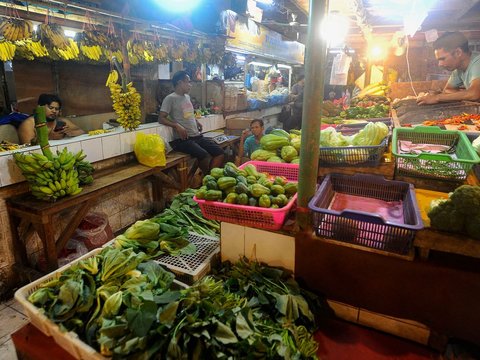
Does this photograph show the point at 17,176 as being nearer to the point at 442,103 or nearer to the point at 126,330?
the point at 126,330

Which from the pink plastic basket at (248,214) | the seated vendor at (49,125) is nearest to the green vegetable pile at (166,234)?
the pink plastic basket at (248,214)

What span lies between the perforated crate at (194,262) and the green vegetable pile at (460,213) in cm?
156

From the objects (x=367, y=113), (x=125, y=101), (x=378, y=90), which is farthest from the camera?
(x=378, y=90)

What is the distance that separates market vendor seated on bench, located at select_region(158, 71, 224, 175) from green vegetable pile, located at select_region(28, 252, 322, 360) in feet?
14.1

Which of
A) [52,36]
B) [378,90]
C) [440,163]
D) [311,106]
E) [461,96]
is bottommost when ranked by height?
[440,163]

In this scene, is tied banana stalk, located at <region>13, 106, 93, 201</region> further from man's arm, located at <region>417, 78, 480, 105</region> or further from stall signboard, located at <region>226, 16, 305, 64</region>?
stall signboard, located at <region>226, 16, 305, 64</region>

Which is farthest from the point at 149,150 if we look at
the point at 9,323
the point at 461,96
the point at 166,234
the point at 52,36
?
the point at 461,96

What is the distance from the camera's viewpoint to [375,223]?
5.79ft

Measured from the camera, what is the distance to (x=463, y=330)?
1798 millimetres

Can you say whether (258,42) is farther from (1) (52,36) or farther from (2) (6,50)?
(2) (6,50)

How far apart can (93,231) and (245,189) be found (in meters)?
3.01

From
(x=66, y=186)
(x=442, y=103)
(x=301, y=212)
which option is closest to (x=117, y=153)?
(x=66, y=186)

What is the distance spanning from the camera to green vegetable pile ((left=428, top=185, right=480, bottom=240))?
163 centimetres

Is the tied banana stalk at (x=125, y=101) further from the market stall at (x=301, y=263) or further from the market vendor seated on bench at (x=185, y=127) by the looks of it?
the market stall at (x=301, y=263)
